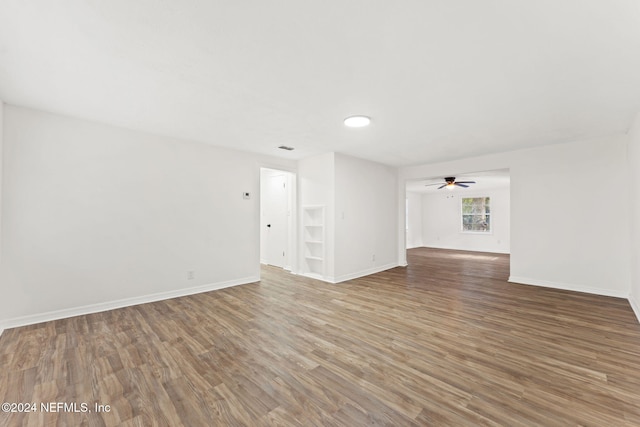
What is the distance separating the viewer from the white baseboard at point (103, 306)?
2947 mm

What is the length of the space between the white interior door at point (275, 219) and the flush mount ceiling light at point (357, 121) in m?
3.03

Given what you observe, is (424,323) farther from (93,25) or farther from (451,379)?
(93,25)

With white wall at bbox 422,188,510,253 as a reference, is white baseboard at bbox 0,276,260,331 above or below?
below

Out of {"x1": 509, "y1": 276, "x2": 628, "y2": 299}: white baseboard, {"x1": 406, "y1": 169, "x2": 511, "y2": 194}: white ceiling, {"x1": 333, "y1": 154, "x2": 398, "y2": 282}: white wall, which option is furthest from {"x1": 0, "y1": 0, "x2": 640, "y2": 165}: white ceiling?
{"x1": 406, "y1": 169, "x2": 511, "y2": 194}: white ceiling

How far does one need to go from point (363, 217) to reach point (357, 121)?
2.73m

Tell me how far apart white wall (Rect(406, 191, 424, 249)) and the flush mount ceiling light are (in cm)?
823

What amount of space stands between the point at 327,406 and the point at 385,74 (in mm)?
2534

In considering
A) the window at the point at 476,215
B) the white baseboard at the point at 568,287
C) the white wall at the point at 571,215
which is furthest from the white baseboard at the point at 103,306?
the window at the point at 476,215

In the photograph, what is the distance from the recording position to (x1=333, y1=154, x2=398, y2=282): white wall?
5176mm

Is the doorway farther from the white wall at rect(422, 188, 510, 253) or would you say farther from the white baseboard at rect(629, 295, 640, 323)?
the white wall at rect(422, 188, 510, 253)

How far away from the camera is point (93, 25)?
5.55 feet

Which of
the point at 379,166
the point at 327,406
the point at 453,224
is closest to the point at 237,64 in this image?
the point at 327,406

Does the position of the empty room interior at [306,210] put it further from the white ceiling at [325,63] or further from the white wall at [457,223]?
the white wall at [457,223]

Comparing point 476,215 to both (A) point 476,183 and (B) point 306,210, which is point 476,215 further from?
(B) point 306,210
